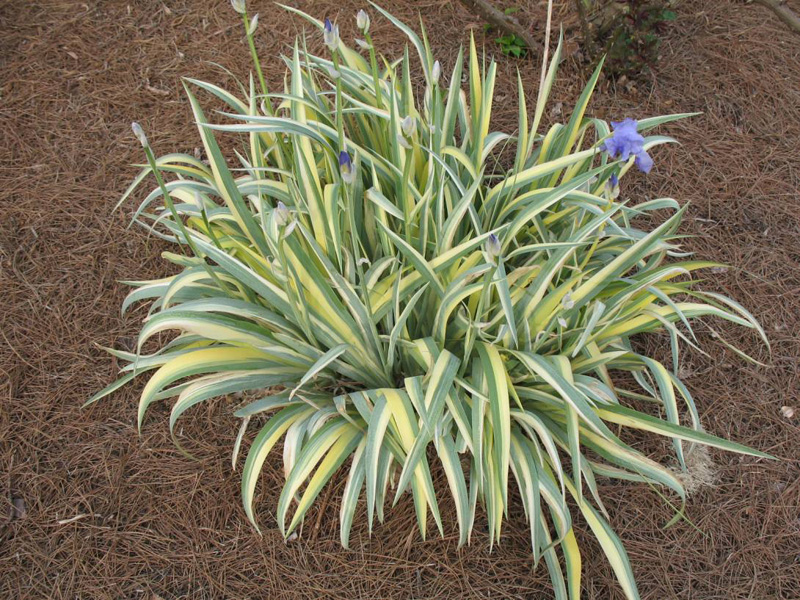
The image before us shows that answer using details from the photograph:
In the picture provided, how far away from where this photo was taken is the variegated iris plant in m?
1.18

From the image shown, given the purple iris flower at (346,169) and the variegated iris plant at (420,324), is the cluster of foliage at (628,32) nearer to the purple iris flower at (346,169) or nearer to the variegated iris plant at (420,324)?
the variegated iris plant at (420,324)

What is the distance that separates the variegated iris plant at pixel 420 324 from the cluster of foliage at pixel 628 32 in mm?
750

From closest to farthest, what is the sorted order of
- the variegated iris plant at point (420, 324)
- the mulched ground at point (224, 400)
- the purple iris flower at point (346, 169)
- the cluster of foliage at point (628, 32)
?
the purple iris flower at point (346, 169)
the variegated iris plant at point (420, 324)
the mulched ground at point (224, 400)
the cluster of foliage at point (628, 32)

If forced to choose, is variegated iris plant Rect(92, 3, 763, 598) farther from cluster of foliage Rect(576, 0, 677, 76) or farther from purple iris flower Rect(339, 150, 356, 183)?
cluster of foliage Rect(576, 0, 677, 76)

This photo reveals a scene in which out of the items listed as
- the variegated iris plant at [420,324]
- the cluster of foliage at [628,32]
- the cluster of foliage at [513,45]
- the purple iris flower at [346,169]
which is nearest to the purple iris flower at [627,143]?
the variegated iris plant at [420,324]

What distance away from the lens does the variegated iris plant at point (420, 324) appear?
1.18 meters

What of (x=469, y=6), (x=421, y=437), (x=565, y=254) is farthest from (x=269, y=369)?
(x=469, y=6)

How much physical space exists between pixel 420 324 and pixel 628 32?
52.9 inches

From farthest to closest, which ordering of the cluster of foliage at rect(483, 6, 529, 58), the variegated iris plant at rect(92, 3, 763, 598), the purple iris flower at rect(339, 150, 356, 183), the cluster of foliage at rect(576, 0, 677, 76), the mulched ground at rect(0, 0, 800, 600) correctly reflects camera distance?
the cluster of foliage at rect(483, 6, 529, 58) < the cluster of foliage at rect(576, 0, 677, 76) < the mulched ground at rect(0, 0, 800, 600) < the variegated iris plant at rect(92, 3, 763, 598) < the purple iris flower at rect(339, 150, 356, 183)

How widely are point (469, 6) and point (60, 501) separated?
1.97m

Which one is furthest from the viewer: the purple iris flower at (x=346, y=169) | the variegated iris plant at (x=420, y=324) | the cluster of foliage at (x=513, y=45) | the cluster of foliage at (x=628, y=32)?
the cluster of foliage at (x=513, y=45)

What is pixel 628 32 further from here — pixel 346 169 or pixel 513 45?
pixel 346 169

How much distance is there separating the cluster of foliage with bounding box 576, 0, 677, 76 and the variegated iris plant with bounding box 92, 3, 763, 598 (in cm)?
75

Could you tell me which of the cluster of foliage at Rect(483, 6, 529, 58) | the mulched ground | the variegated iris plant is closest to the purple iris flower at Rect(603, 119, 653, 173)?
the variegated iris plant
